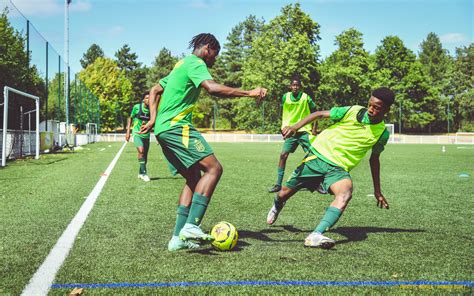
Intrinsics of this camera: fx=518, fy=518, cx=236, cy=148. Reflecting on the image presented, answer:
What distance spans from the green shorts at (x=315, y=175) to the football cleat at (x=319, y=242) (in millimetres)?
609

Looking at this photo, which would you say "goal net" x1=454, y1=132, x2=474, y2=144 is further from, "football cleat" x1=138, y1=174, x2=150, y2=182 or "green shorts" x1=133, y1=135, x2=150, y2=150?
"football cleat" x1=138, y1=174, x2=150, y2=182

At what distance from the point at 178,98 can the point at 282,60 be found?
59041mm

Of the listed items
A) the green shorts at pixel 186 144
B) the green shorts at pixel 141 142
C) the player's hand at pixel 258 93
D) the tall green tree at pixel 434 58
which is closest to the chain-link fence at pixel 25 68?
the green shorts at pixel 141 142

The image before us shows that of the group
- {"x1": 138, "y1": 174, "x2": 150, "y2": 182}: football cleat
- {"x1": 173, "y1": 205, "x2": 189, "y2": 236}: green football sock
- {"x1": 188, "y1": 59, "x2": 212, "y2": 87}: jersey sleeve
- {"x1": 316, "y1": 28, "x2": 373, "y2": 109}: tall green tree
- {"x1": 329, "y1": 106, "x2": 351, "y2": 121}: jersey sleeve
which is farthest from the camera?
{"x1": 316, "y1": 28, "x2": 373, "y2": 109}: tall green tree

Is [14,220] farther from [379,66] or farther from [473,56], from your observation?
[473,56]

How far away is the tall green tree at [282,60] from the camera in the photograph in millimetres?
62469

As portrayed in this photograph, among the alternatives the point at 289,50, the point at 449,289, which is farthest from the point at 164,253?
the point at 289,50

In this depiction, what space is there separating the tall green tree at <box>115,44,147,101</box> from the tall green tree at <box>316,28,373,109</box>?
39923 millimetres

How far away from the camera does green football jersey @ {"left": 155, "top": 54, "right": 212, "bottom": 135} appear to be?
477 cm

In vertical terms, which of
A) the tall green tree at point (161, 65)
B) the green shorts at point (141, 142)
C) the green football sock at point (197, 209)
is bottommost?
the green football sock at point (197, 209)

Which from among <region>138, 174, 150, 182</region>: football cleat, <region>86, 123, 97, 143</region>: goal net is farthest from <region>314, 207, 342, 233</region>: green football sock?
<region>86, 123, 97, 143</region>: goal net

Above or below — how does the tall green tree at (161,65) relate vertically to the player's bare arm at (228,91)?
above

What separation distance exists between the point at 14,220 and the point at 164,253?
2612mm

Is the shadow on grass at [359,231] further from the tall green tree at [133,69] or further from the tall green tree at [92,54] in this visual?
the tall green tree at [92,54]
